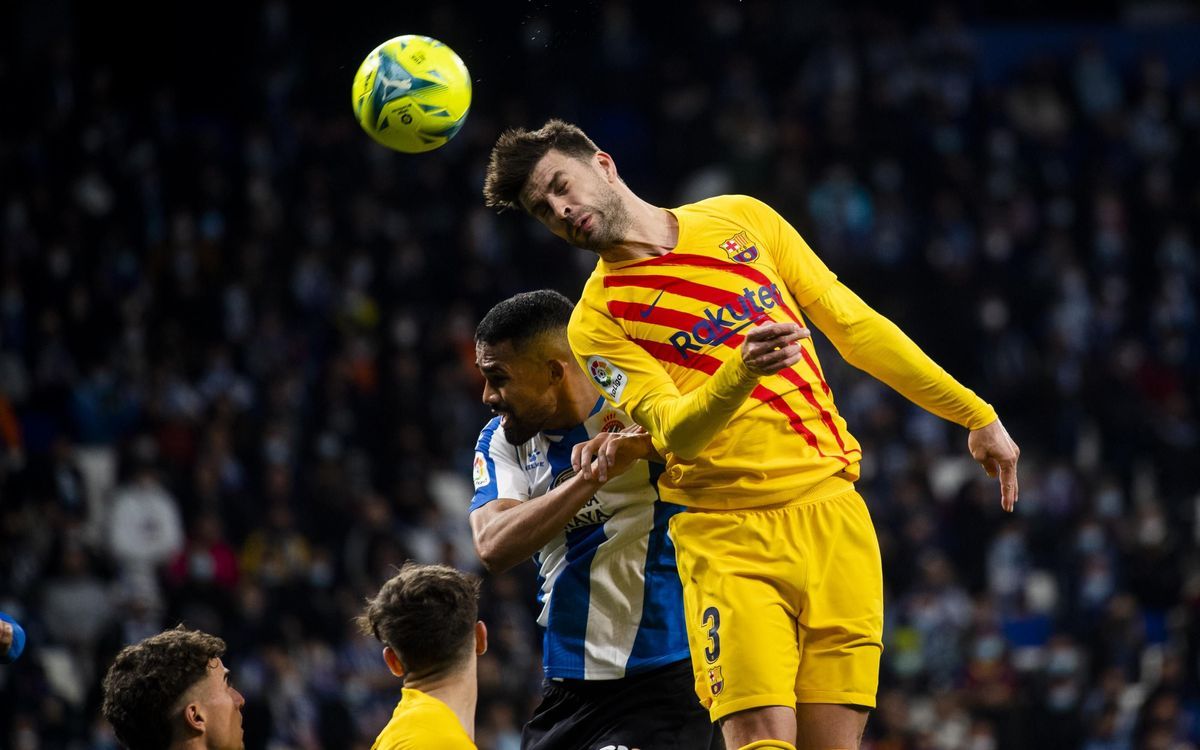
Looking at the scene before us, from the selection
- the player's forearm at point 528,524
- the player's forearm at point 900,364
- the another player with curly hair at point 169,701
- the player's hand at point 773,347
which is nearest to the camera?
the player's hand at point 773,347

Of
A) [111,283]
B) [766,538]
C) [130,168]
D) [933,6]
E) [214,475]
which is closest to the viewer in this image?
[766,538]

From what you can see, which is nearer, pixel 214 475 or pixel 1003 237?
pixel 214 475

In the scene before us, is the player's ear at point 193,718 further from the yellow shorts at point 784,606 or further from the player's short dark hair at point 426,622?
the yellow shorts at point 784,606

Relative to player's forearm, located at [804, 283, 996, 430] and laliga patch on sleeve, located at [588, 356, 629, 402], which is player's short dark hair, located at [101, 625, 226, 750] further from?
player's forearm, located at [804, 283, 996, 430]

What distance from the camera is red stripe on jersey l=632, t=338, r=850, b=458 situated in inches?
194

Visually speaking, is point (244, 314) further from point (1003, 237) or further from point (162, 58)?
point (1003, 237)

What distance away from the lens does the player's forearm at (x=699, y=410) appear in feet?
14.7

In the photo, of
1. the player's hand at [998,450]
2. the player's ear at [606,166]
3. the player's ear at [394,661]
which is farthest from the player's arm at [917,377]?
the player's ear at [394,661]

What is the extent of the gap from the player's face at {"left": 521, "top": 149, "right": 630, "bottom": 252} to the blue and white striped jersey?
0.81 meters

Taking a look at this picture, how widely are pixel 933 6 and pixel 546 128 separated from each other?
59.0ft

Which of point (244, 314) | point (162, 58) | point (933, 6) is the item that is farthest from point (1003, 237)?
point (162, 58)

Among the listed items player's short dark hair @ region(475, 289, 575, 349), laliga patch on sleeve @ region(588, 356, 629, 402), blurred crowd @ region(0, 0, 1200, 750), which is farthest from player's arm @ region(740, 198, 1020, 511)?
blurred crowd @ region(0, 0, 1200, 750)

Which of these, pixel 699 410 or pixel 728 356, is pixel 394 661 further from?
pixel 728 356

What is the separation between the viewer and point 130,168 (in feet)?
53.5
